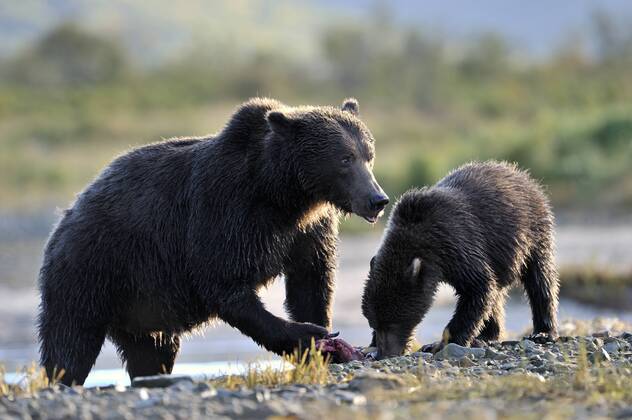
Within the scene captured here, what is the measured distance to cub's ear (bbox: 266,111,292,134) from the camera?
801 centimetres

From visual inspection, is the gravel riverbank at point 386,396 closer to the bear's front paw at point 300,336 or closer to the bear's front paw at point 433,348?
the bear's front paw at point 300,336

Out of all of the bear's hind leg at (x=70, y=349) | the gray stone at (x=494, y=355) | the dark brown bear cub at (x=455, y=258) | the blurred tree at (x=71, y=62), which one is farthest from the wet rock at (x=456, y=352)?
the blurred tree at (x=71, y=62)

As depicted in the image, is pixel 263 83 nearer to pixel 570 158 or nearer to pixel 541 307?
pixel 570 158

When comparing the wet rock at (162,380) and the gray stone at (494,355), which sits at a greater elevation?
the gray stone at (494,355)

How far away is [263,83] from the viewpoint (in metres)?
50.8

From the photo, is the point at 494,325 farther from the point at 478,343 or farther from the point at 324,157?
the point at 324,157

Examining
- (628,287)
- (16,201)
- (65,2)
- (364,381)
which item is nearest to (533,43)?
(65,2)

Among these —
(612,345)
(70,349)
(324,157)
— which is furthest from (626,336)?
(70,349)

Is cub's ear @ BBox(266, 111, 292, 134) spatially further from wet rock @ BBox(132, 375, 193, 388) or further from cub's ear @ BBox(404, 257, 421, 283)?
wet rock @ BBox(132, 375, 193, 388)

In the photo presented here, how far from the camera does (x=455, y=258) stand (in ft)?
28.5

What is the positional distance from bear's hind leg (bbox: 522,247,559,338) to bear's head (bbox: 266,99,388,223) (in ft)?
6.37

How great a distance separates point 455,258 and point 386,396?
8.63 ft

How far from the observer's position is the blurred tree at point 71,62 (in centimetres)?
5950

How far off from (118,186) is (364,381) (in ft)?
9.77
